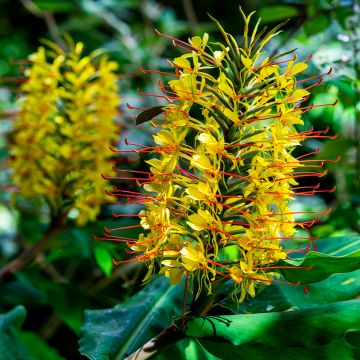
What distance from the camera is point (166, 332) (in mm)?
1249

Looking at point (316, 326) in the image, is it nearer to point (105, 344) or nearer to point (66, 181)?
point (105, 344)

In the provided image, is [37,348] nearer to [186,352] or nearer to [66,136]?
[66,136]

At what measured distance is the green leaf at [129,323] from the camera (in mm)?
1391

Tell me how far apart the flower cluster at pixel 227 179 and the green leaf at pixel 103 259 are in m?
0.67

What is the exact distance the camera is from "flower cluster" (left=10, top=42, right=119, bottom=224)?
6.78 feet

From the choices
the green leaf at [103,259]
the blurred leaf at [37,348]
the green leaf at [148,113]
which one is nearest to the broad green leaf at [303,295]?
the green leaf at [148,113]

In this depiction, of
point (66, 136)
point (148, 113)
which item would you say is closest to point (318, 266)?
point (148, 113)

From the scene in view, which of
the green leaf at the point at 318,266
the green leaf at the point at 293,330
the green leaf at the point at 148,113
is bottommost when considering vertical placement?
the green leaf at the point at 293,330

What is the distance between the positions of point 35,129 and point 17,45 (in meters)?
2.71

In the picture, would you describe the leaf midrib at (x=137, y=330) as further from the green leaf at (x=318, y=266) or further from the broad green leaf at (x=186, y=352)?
the green leaf at (x=318, y=266)

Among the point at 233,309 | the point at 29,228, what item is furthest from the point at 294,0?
the point at 233,309

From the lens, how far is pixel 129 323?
1.50 meters

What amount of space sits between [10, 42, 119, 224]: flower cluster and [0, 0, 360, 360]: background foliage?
161 mm

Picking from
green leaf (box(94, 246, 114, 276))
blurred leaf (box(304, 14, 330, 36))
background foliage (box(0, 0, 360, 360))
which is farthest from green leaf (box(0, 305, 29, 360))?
blurred leaf (box(304, 14, 330, 36))
